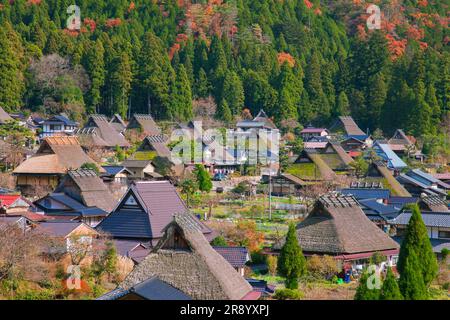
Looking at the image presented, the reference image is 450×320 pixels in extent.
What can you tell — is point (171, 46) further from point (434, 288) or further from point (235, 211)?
point (434, 288)

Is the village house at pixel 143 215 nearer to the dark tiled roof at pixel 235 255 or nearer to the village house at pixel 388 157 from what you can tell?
the dark tiled roof at pixel 235 255

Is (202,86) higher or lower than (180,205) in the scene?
higher

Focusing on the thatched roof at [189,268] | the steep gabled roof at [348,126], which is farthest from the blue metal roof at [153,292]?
the steep gabled roof at [348,126]

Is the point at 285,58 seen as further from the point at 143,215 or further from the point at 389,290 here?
the point at 389,290

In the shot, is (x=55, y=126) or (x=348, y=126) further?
(x=348, y=126)

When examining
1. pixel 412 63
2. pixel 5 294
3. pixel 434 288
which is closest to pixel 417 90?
pixel 412 63

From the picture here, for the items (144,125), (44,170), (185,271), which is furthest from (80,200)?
(144,125)

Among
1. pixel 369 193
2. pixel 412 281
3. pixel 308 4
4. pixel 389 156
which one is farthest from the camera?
pixel 308 4
